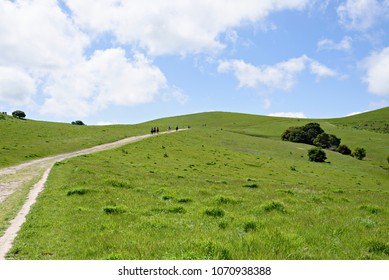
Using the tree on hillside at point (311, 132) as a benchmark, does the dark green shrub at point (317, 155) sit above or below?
below

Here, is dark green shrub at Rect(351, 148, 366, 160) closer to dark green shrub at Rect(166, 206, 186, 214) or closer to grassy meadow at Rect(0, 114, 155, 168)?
grassy meadow at Rect(0, 114, 155, 168)

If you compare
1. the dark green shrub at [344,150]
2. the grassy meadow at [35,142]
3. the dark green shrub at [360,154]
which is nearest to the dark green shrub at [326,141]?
the dark green shrub at [344,150]

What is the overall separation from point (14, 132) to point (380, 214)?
239 feet

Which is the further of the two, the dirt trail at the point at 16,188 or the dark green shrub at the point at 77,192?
the dark green shrub at the point at 77,192

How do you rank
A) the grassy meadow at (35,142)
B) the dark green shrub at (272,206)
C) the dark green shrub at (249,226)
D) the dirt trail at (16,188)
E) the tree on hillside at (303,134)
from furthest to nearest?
the tree on hillside at (303,134) → the grassy meadow at (35,142) → the dark green shrub at (272,206) → the dark green shrub at (249,226) → the dirt trail at (16,188)

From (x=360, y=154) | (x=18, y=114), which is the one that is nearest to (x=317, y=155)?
(x=360, y=154)

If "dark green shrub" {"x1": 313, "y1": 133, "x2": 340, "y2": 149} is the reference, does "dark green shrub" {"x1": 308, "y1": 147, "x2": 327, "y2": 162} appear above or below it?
below

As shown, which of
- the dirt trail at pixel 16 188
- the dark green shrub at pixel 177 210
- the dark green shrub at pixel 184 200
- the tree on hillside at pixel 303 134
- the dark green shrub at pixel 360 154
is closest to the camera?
the dirt trail at pixel 16 188

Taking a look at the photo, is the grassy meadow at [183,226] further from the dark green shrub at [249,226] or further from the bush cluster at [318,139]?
the bush cluster at [318,139]

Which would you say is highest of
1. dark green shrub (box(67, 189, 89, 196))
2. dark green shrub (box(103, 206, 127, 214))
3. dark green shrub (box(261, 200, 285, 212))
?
dark green shrub (box(67, 189, 89, 196))

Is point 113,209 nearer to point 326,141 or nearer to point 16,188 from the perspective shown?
point 16,188

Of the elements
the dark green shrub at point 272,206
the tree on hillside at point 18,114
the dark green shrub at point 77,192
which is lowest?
the dark green shrub at point 272,206

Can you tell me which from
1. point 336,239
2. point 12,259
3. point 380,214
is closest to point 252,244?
point 336,239

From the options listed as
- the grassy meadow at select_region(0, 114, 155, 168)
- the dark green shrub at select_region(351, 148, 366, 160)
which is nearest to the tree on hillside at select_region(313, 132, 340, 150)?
the dark green shrub at select_region(351, 148, 366, 160)
